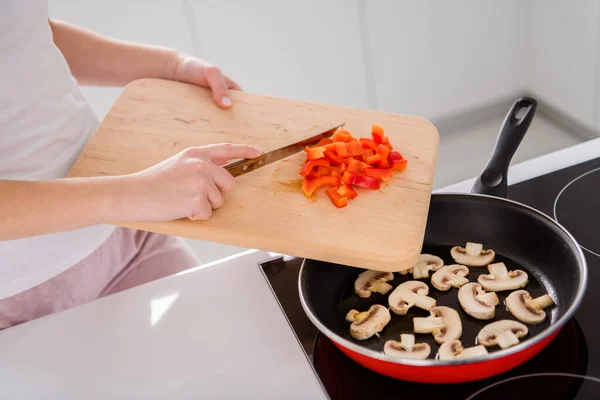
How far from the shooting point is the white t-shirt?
45.0 inches

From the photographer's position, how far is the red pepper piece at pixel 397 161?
116 cm

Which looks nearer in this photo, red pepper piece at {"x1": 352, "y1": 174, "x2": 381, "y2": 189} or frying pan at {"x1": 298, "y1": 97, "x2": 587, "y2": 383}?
frying pan at {"x1": 298, "y1": 97, "x2": 587, "y2": 383}

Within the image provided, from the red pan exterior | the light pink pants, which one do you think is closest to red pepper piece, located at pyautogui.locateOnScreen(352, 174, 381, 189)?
the red pan exterior

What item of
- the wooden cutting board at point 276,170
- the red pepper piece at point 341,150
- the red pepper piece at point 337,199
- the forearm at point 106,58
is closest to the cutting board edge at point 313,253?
the wooden cutting board at point 276,170

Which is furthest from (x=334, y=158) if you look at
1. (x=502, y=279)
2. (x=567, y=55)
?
(x=567, y=55)

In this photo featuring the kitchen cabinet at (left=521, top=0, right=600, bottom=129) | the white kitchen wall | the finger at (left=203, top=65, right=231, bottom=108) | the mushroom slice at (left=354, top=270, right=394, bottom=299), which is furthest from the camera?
the kitchen cabinet at (left=521, top=0, right=600, bottom=129)

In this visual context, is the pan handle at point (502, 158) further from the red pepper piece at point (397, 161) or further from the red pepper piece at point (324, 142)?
the red pepper piece at point (324, 142)

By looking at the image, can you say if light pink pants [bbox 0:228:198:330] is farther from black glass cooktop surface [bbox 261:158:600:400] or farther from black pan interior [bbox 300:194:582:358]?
black pan interior [bbox 300:194:582:358]

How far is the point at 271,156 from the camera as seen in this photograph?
3.95ft

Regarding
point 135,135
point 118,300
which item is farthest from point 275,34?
point 118,300

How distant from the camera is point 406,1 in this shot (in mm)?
2896

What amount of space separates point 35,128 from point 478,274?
31.3 inches

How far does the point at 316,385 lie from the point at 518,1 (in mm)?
2593

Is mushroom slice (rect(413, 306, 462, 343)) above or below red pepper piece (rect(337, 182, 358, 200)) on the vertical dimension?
below
